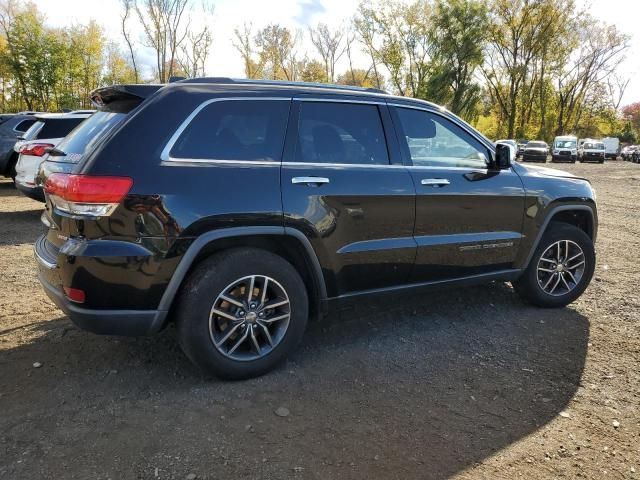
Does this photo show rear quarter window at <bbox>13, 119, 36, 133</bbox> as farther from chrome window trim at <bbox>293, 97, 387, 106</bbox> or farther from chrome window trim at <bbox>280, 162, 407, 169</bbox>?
chrome window trim at <bbox>280, 162, 407, 169</bbox>

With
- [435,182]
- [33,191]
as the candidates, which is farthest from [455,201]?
[33,191]

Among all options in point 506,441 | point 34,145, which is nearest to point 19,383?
point 506,441

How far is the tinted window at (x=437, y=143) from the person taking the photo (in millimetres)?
3885

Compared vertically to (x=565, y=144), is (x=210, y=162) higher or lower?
lower

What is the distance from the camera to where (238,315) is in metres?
3.17

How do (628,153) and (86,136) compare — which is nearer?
(86,136)

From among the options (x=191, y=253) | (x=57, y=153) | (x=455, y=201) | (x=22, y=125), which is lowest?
(x=191, y=253)

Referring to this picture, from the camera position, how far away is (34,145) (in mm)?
8156

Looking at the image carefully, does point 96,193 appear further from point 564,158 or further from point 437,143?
point 564,158

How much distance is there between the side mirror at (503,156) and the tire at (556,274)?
839 mm

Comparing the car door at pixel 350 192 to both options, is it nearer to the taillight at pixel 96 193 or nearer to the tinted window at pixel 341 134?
the tinted window at pixel 341 134

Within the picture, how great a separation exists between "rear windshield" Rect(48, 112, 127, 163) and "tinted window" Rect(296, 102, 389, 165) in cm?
116

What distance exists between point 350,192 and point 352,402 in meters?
1.35

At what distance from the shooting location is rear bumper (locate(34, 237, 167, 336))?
286cm
